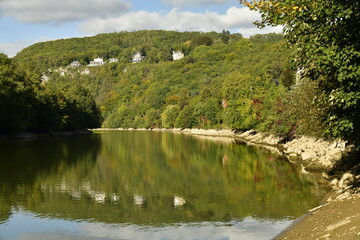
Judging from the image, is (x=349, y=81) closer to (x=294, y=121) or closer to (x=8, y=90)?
(x=294, y=121)

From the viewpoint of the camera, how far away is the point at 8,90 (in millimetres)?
88438

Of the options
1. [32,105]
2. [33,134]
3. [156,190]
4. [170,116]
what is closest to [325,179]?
[156,190]

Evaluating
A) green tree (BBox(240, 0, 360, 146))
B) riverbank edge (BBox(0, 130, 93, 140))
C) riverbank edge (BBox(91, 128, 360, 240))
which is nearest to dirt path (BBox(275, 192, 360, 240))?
riverbank edge (BBox(91, 128, 360, 240))

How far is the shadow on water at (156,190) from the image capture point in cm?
2472

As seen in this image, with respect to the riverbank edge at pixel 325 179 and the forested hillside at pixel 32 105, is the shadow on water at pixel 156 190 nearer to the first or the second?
the riverbank edge at pixel 325 179

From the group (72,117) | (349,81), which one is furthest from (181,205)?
(72,117)

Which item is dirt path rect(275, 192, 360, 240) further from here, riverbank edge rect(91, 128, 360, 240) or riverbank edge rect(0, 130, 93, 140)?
riverbank edge rect(0, 130, 93, 140)

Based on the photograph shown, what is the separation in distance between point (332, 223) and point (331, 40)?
7812 millimetres

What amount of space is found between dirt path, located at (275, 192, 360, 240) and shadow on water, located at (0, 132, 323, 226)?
2.40m

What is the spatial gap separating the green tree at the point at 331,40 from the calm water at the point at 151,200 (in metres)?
6.52

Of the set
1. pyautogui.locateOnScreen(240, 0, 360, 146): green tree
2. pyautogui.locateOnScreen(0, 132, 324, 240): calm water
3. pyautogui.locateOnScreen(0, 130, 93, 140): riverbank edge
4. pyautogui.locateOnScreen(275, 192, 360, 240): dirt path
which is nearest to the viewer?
pyautogui.locateOnScreen(275, 192, 360, 240): dirt path

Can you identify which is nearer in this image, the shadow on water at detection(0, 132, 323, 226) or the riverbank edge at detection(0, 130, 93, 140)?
the shadow on water at detection(0, 132, 323, 226)

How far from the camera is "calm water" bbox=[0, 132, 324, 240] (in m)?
21.3

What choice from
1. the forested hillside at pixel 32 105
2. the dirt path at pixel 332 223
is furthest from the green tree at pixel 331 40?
the forested hillside at pixel 32 105
